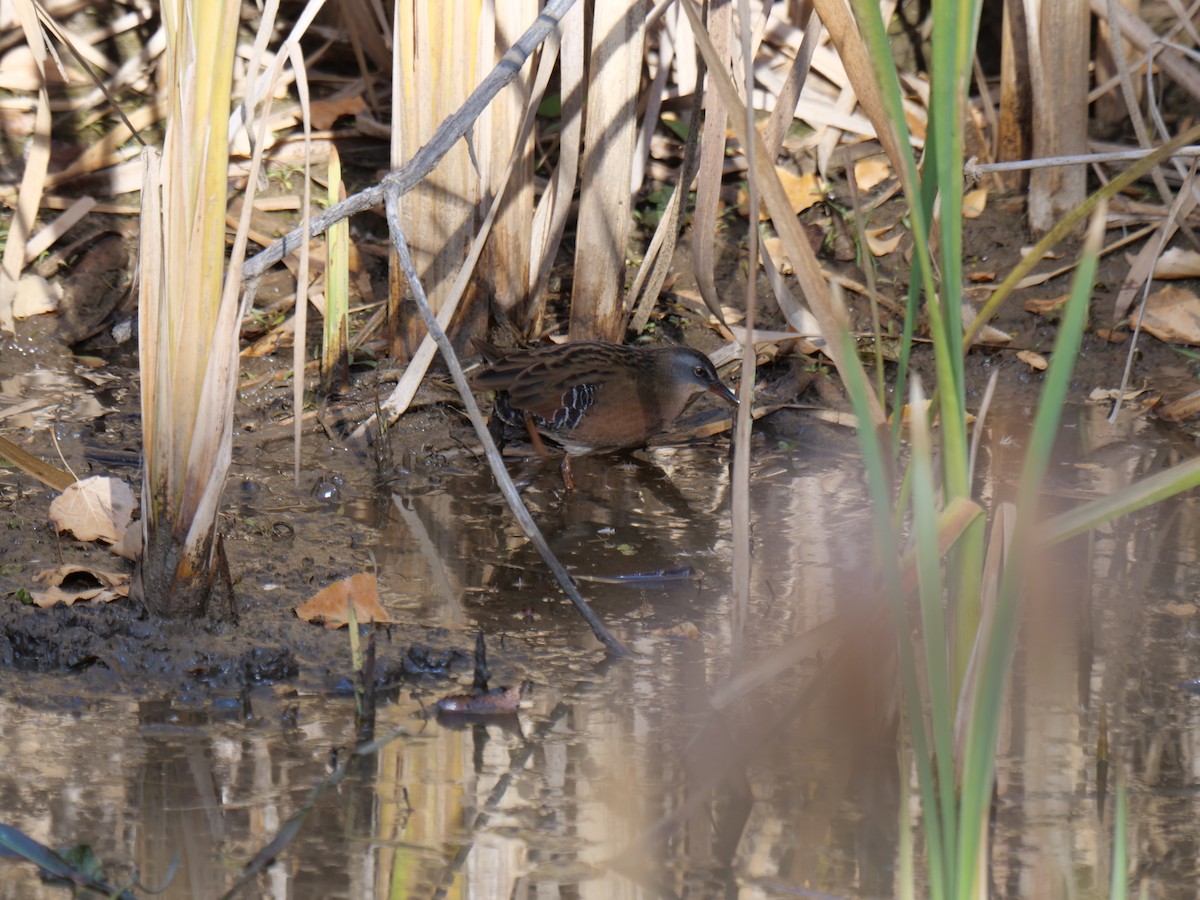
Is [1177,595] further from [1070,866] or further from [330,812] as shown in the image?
[330,812]

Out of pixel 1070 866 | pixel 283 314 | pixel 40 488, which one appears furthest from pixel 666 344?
→ pixel 1070 866

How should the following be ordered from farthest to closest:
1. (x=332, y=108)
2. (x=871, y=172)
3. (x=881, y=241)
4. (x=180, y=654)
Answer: (x=332, y=108) < (x=871, y=172) < (x=881, y=241) < (x=180, y=654)

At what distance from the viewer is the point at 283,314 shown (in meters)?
5.45

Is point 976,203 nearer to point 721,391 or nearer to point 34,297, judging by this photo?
point 721,391

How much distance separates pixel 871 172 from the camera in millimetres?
5941

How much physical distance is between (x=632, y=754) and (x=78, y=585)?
151 cm

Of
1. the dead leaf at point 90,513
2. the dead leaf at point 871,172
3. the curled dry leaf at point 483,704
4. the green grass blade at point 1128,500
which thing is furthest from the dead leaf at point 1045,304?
the green grass blade at point 1128,500

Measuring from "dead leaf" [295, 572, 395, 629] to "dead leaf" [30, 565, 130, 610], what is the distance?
43cm

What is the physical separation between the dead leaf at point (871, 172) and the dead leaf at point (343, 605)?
3.31 metres

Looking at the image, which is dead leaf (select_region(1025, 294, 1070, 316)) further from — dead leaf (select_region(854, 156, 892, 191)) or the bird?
the bird

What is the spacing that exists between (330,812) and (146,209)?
124 centimetres

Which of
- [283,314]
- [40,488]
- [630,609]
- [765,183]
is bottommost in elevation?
[630,609]

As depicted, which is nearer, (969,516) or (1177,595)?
(969,516)

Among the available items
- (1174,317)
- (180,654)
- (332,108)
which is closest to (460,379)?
(180,654)
